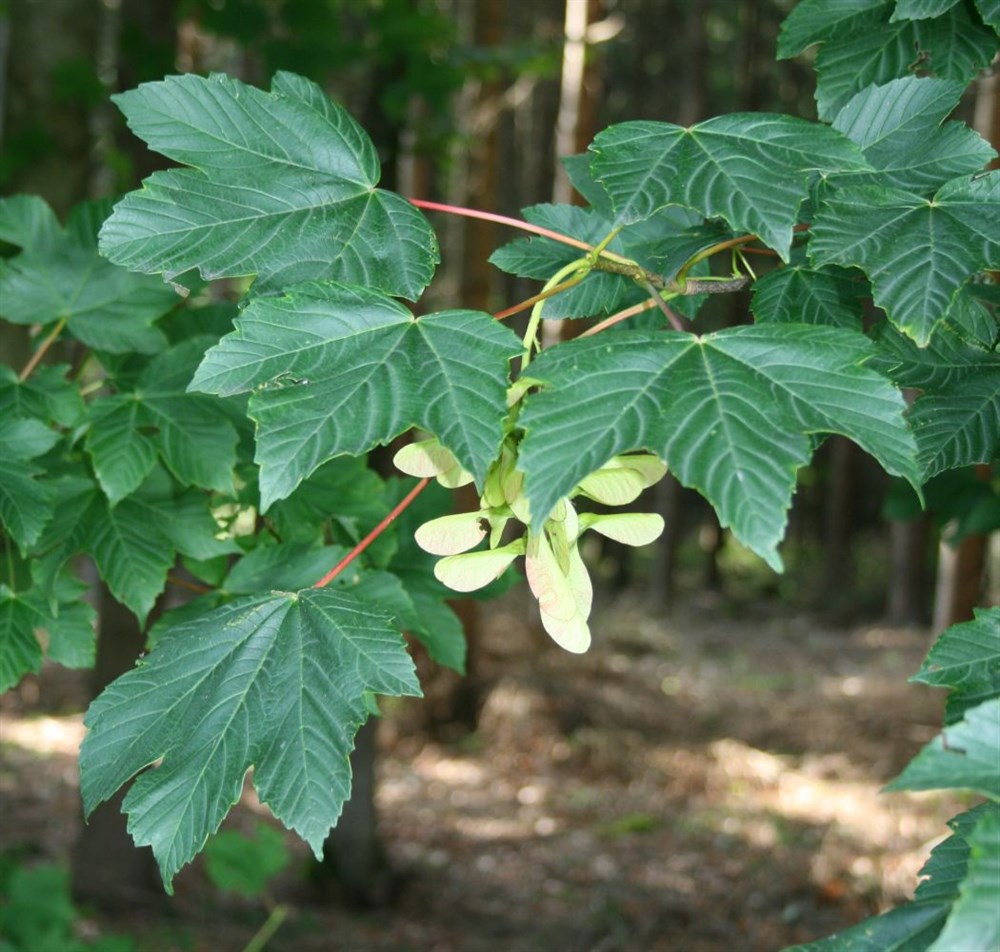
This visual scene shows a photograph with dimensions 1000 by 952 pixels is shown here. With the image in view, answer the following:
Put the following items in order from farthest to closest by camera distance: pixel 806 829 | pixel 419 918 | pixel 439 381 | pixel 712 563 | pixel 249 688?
1. pixel 712 563
2. pixel 806 829
3. pixel 419 918
4. pixel 249 688
5. pixel 439 381

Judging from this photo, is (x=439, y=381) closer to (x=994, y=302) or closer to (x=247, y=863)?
(x=994, y=302)

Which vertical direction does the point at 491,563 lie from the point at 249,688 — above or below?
above

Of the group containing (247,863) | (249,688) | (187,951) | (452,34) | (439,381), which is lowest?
(187,951)

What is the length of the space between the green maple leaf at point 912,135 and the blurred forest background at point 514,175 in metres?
2.08

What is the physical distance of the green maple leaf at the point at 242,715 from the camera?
3.55 ft

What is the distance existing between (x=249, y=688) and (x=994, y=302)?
959 mm

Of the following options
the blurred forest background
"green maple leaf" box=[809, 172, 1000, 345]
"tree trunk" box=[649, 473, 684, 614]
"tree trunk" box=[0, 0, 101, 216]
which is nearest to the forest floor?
the blurred forest background

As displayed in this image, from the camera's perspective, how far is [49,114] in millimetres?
3592

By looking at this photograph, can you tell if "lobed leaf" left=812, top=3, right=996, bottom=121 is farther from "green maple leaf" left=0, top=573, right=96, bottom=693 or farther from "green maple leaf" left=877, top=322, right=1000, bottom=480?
"green maple leaf" left=0, top=573, right=96, bottom=693

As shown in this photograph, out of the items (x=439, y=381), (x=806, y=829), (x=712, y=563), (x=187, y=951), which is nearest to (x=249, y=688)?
(x=439, y=381)

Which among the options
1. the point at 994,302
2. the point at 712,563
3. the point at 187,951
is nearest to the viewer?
the point at 994,302

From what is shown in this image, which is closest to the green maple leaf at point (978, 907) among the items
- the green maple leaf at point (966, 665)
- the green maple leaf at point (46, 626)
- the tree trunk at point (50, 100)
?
the green maple leaf at point (966, 665)

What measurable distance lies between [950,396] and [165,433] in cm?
109

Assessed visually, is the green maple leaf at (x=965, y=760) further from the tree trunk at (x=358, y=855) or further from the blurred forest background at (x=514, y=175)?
the tree trunk at (x=358, y=855)
